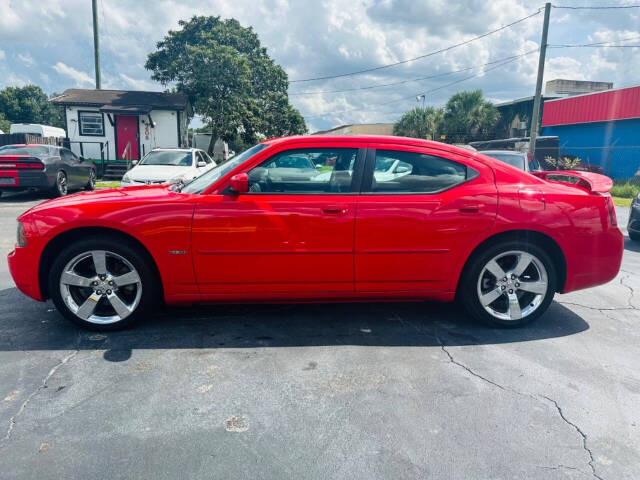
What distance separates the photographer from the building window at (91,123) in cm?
2536

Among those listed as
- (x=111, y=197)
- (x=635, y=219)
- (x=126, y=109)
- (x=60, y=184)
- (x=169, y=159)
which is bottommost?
(x=635, y=219)

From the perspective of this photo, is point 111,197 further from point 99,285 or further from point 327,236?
point 327,236

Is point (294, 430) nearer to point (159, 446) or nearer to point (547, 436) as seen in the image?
point (159, 446)

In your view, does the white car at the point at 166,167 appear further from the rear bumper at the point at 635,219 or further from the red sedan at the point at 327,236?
the rear bumper at the point at 635,219

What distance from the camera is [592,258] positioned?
13.1 feet

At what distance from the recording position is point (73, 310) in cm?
374

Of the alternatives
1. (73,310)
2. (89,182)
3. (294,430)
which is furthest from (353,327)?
(89,182)

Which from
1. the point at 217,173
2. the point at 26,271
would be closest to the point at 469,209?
the point at 217,173

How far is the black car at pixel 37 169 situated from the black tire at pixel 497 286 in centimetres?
1145

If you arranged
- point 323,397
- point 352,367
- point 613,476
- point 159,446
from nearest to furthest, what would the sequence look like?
point 613,476, point 159,446, point 323,397, point 352,367

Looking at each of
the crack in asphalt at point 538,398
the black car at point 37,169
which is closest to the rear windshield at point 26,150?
the black car at point 37,169

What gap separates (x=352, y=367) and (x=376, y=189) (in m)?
1.38

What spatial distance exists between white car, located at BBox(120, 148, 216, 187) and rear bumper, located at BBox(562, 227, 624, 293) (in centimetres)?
875

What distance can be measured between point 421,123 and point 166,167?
31.4 metres
